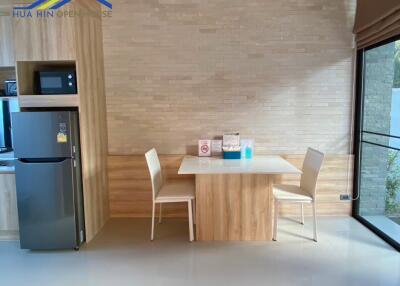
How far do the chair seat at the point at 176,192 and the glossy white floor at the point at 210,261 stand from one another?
46 cm

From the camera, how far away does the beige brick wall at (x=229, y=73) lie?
3768 mm

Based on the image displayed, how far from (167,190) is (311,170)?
1.52 meters

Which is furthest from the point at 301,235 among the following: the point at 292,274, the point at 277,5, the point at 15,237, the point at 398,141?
the point at 15,237

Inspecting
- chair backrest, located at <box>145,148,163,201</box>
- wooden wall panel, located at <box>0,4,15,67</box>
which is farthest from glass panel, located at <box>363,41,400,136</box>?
wooden wall panel, located at <box>0,4,15,67</box>

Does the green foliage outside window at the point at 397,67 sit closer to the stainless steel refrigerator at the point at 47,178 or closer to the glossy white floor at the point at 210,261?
the glossy white floor at the point at 210,261

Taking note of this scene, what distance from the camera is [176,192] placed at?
11.1 feet

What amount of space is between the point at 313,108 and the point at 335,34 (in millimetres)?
884

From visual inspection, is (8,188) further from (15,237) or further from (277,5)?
(277,5)

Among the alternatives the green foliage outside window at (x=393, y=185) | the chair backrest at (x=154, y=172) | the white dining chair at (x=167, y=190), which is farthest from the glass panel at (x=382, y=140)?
the chair backrest at (x=154, y=172)

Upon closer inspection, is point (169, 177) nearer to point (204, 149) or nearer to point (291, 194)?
point (204, 149)

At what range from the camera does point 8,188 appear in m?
3.25

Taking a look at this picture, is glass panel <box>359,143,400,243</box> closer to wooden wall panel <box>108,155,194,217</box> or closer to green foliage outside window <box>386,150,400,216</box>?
green foliage outside window <box>386,150,400,216</box>

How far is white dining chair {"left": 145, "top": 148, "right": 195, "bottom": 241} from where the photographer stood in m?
3.28

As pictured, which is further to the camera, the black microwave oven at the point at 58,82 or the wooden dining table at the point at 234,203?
the wooden dining table at the point at 234,203
